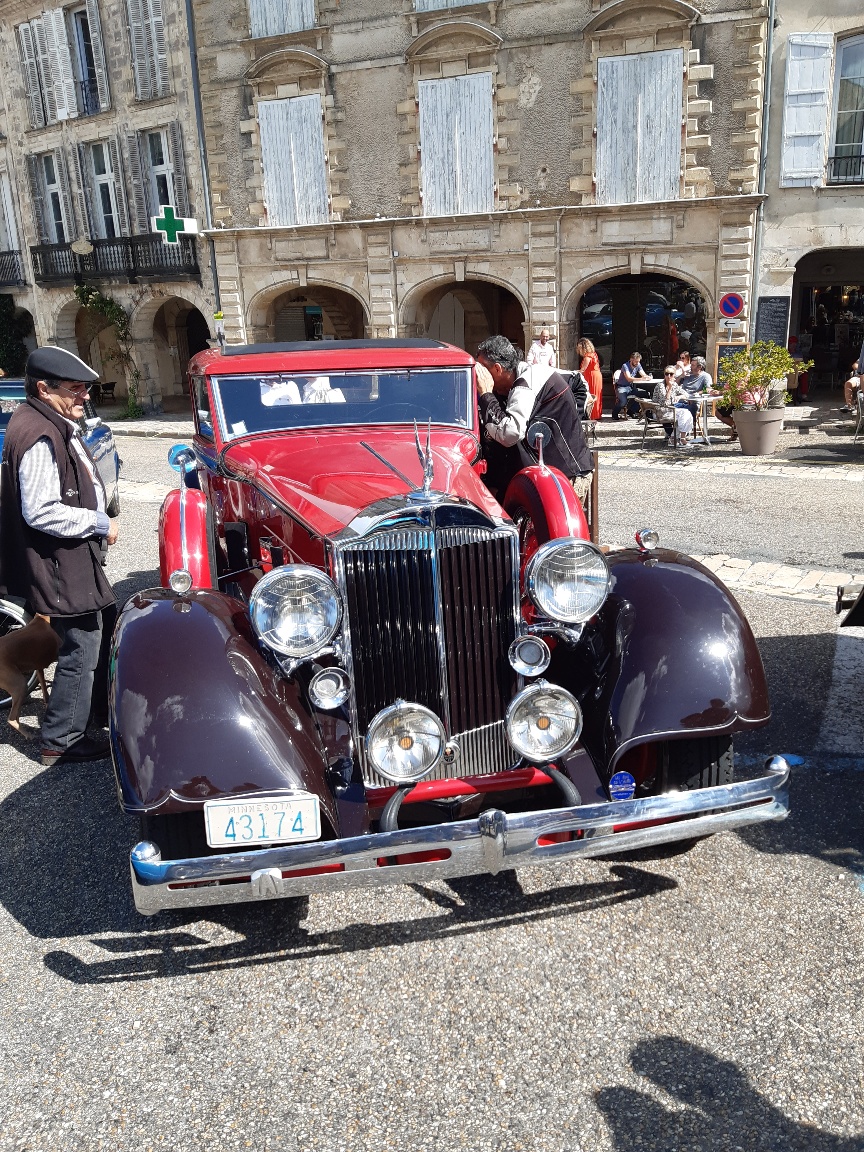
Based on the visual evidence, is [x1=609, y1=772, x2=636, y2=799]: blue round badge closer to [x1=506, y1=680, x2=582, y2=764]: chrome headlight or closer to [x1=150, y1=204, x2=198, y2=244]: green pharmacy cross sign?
[x1=506, y1=680, x2=582, y2=764]: chrome headlight

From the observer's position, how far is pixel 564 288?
16.0m

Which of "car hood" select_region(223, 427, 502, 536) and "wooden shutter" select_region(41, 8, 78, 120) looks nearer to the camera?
"car hood" select_region(223, 427, 502, 536)

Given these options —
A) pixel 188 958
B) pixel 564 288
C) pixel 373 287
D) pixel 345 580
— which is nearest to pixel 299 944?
pixel 188 958

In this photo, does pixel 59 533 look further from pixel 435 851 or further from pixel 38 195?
pixel 38 195

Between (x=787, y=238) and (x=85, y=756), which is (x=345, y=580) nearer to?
(x=85, y=756)

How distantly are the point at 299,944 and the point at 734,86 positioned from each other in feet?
49.2

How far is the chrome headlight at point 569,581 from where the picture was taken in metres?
3.17

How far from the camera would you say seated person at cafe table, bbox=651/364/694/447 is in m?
12.6

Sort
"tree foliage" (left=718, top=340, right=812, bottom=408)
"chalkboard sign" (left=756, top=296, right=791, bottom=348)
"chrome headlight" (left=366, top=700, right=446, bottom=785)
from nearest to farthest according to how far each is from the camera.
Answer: "chrome headlight" (left=366, top=700, right=446, bottom=785)
"tree foliage" (left=718, top=340, right=812, bottom=408)
"chalkboard sign" (left=756, top=296, right=791, bottom=348)

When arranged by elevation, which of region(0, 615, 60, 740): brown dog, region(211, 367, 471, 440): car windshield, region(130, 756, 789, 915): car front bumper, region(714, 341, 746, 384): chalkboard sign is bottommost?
region(0, 615, 60, 740): brown dog

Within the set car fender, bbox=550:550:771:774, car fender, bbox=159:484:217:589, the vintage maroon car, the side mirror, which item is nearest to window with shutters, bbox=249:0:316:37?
the side mirror

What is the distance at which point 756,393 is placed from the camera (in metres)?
11.7

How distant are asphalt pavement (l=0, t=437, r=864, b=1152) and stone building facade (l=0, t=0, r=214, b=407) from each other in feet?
59.0

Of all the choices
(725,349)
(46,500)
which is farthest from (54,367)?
(725,349)
